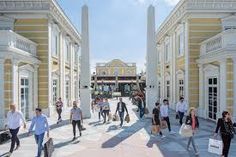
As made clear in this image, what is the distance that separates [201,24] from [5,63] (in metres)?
12.5

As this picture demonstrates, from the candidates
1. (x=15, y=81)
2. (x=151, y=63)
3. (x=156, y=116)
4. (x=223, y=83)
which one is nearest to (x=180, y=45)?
(x=151, y=63)

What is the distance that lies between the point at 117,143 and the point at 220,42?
8.55 meters

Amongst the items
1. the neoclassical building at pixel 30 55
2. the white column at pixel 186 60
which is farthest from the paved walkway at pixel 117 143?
the white column at pixel 186 60

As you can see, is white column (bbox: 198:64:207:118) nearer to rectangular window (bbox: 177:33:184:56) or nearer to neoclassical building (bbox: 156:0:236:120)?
neoclassical building (bbox: 156:0:236:120)

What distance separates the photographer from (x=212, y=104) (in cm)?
1998

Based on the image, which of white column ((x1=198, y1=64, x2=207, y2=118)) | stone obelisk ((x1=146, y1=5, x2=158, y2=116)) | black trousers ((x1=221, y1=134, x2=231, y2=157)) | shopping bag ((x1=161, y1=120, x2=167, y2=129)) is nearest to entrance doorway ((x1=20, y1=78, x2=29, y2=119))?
stone obelisk ((x1=146, y1=5, x2=158, y2=116))

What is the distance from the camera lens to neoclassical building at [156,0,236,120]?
57.6 ft

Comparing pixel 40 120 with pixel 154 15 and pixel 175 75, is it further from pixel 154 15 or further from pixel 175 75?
pixel 175 75

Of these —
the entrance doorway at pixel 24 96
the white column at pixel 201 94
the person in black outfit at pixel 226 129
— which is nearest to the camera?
the person in black outfit at pixel 226 129

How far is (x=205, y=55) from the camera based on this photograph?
20250 mm

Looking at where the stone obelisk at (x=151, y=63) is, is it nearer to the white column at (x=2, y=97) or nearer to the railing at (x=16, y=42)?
the railing at (x=16, y=42)

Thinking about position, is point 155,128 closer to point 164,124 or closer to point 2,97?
point 164,124

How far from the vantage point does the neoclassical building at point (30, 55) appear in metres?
17.0

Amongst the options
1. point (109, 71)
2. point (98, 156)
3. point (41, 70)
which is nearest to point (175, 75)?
point (41, 70)
